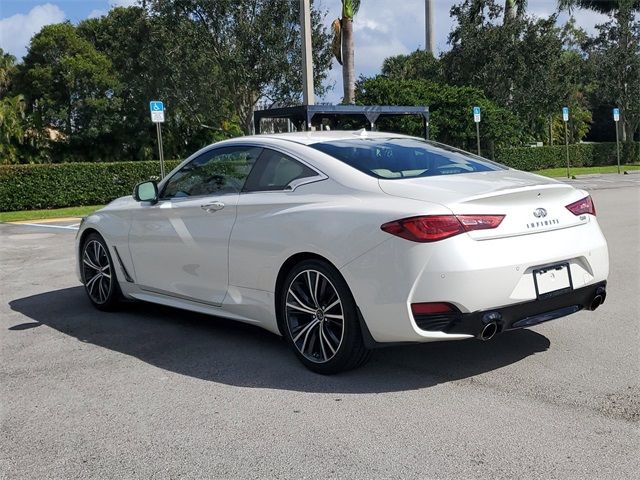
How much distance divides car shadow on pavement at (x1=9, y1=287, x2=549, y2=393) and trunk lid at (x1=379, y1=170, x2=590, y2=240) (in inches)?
39.7

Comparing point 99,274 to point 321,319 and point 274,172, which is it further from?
point 321,319

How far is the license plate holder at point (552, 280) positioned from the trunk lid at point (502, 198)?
9.5 inches

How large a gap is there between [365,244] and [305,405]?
1.01 metres

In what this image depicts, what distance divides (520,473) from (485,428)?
0.51m

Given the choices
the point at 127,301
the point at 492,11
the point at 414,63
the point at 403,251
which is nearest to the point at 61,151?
the point at 414,63

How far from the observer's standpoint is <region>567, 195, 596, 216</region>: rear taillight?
452cm

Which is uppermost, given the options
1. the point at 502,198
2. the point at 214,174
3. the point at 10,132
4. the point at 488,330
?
the point at 10,132

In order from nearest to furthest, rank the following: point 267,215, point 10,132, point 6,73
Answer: point 267,215 < point 10,132 < point 6,73

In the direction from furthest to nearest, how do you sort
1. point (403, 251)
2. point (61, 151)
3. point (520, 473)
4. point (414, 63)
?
point (414, 63), point (61, 151), point (403, 251), point (520, 473)

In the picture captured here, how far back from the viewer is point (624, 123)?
1671 inches

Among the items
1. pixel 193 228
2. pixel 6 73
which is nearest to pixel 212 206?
pixel 193 228

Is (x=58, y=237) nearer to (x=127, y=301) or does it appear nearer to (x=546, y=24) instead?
(x=127, y=301)

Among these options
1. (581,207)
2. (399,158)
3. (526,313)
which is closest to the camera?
(526,313)

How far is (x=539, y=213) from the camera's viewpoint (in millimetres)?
Result: 4254
